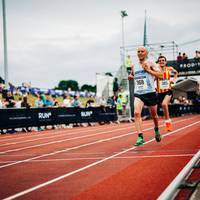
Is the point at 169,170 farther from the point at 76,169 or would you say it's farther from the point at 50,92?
the point at 50,92

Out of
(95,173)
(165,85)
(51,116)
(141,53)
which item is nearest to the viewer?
(95,173)

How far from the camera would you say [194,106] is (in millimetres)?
46156

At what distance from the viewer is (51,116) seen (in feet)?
74.4

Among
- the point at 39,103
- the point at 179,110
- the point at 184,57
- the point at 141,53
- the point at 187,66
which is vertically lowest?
the point at 179,110

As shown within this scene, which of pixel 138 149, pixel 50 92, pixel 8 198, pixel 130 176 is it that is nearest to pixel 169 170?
Answer: pixel 130 176

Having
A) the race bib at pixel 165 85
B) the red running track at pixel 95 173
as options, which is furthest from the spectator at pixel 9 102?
the red running track at pixel 95 173

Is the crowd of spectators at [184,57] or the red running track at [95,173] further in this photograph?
the crowd of spectators at [184,57]

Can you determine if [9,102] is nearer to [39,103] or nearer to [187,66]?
[39,103]

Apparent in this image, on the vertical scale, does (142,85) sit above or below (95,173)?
above

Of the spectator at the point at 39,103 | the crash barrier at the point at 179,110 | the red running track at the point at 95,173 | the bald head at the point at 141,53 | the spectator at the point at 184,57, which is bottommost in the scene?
the red running track at the point at 95,173

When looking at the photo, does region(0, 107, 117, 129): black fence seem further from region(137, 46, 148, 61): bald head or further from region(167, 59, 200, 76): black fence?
region(137, 46, 148, 61): bald head

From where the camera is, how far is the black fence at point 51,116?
19703 millimetres

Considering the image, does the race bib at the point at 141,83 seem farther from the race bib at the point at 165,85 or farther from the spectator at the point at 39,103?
the spectator at the point at 39,103

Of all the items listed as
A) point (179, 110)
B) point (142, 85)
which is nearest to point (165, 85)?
point (142, 85)
